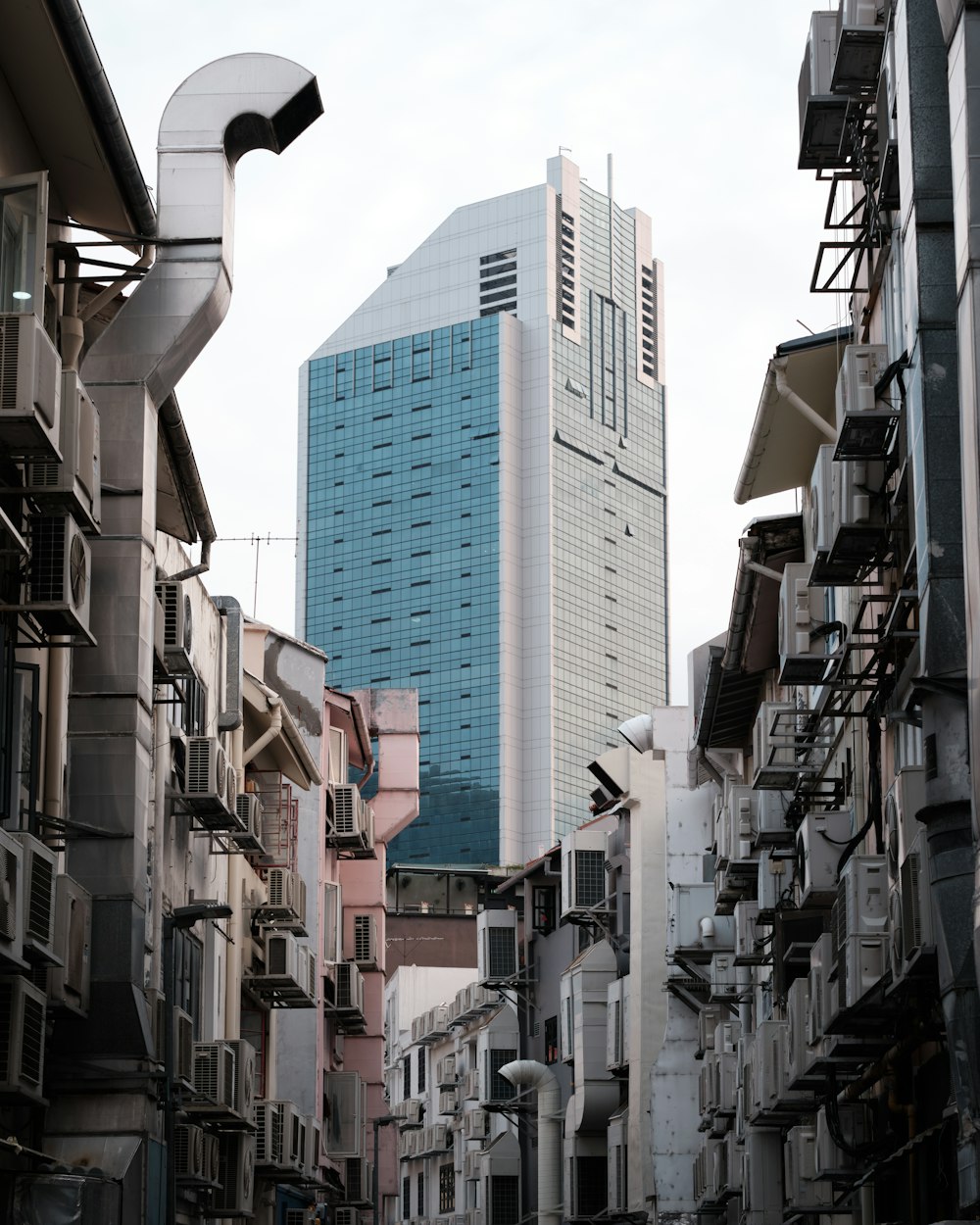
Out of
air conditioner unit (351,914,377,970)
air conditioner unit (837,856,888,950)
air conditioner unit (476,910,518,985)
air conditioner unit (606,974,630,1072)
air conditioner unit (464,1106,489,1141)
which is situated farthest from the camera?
air conditioner unit (464,1106,489,1141)

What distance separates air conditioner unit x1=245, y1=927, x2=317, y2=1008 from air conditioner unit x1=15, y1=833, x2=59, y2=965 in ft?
68.3

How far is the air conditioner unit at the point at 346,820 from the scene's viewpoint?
50719 mm

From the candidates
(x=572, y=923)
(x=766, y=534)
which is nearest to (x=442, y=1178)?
(x=572, y=923)

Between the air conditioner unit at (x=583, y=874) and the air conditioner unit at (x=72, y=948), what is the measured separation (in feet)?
132

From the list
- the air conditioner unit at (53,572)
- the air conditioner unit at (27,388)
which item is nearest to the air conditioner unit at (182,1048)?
the air conditioner unit at (53,572)

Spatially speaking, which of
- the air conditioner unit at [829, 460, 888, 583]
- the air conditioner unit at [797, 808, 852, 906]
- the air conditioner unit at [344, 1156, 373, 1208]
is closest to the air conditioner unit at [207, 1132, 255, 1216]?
the air conditioner unit at [797, 808, 852, 906]

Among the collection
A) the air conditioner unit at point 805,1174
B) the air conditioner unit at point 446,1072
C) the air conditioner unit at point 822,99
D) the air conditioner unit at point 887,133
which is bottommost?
the air conditioner unit at point 805,1174

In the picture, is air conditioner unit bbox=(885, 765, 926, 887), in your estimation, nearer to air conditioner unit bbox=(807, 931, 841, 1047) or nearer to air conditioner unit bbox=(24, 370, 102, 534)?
air conditioner unit bbox=(807, 931, 841, 1047)

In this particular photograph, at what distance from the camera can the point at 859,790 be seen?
2827cm

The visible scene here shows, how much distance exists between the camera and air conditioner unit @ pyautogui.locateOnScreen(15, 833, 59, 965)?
17703 mm

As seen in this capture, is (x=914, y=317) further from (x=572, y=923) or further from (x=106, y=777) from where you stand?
(x=572, y=923)

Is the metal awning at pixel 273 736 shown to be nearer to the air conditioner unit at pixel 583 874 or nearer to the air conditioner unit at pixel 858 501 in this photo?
the air conditioner unit at pixel 583 874

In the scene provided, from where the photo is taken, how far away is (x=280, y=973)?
39062mm

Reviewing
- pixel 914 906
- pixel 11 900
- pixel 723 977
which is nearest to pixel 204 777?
pixel 11 900
